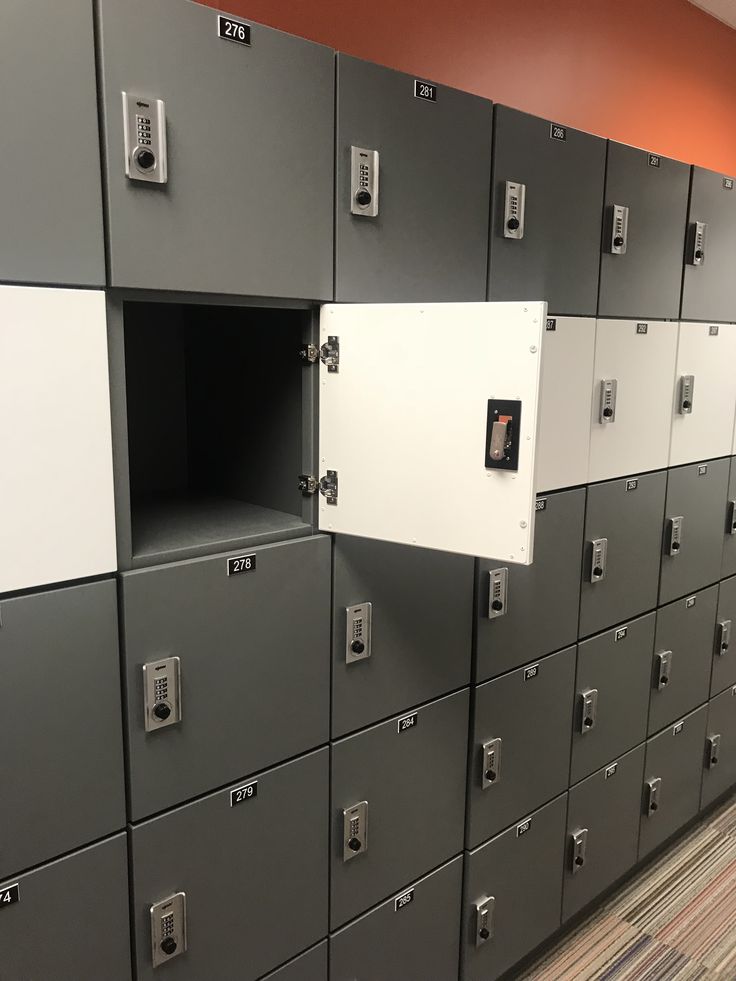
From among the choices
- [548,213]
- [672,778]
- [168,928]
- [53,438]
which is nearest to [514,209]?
[548,213]

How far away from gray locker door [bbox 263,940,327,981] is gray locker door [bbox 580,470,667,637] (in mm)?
1250

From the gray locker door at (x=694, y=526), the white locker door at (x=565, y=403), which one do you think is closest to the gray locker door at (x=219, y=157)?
the white locker door at (x=565, y=403)

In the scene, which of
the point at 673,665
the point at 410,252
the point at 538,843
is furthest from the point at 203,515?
the point at 673,665

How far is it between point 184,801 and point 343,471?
0.79 metres

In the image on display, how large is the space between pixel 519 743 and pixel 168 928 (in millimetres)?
1190

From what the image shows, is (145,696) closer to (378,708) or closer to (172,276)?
(378,708)

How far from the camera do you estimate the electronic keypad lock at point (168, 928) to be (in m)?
1.57

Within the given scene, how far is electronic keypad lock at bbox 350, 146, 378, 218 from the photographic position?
1674 mm

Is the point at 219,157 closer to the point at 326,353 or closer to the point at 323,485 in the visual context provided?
the point at 326,353

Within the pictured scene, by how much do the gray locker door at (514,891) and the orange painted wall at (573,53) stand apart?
2473 millimetres

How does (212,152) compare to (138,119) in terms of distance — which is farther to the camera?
(212,152)

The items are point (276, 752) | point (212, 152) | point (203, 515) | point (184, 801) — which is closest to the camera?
point (212, 152)

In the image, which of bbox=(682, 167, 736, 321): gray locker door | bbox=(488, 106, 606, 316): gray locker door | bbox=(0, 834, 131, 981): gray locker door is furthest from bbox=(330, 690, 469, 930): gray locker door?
bbox=(682, 167, 736, 321): gray locker door

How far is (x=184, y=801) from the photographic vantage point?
1600mm
